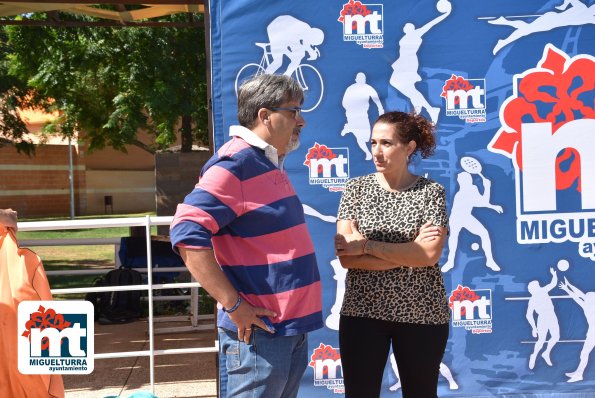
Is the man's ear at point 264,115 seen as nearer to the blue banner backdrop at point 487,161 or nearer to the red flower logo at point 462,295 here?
the blue banner backdrop at point 487,161

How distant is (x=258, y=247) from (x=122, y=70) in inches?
353

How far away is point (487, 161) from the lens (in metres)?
4.16

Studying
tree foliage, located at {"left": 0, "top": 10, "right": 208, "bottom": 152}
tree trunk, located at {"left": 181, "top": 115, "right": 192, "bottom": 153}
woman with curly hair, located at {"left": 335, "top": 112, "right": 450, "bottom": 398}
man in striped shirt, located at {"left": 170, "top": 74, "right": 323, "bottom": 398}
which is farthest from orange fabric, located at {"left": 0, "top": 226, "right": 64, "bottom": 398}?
tree trunk, located at {"left": 181, "top": 115, "right": 192, "bottom": 153}

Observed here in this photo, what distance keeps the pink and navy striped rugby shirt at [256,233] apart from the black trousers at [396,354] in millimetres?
610

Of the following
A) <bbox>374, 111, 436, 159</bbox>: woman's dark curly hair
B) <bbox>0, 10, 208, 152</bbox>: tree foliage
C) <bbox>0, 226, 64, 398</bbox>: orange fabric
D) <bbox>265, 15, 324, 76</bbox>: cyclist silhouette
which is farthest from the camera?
<bbox>0, 10, 208, 152</bbox>: tree foliage

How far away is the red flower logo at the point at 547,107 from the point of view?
4152 millimetres

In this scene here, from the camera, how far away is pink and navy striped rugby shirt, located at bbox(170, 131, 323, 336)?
2.27 m

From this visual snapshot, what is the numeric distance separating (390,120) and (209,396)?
103 inches

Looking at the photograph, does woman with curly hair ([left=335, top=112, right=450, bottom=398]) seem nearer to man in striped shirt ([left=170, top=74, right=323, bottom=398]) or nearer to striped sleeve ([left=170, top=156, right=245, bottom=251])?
man in striped shirt ([left=170, top=74, right=323, bottom=398])

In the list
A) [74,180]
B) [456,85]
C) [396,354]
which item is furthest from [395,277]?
[74,180]

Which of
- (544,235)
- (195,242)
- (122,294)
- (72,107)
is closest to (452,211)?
(544,235)

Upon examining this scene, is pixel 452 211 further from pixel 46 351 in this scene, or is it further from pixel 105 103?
pixel 105 103

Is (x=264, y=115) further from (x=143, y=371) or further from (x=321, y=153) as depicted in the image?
(x=143, y=371)

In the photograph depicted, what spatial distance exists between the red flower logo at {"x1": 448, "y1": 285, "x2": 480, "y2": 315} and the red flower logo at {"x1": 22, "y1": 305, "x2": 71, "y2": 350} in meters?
2.16
